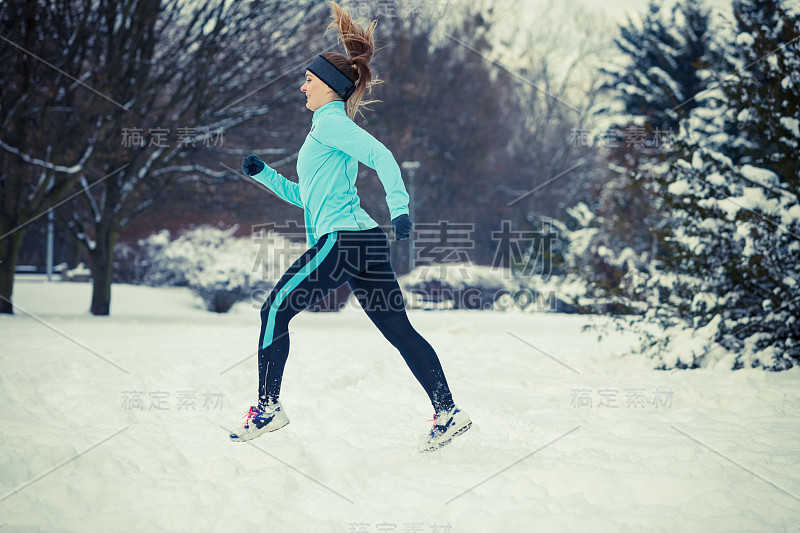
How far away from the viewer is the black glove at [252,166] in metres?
3.49

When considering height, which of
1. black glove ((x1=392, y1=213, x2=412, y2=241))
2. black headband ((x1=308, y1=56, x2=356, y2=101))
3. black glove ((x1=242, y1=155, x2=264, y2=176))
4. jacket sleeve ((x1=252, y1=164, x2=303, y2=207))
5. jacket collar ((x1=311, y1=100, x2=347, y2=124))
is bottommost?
black glove ((x1=392, y1=213, x2=412, y2=241))

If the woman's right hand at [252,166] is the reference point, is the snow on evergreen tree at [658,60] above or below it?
above

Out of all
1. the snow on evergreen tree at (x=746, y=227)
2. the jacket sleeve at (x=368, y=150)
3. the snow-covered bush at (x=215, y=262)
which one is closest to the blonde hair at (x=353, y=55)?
the jacket sleeve at (x=368, y=150)

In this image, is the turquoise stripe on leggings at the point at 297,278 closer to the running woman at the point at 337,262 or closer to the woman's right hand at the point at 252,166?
the running woman at the point at 337,262

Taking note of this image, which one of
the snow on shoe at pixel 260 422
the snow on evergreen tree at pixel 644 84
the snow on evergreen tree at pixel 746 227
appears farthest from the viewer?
the snow on evergreen tree at pixel 644 84

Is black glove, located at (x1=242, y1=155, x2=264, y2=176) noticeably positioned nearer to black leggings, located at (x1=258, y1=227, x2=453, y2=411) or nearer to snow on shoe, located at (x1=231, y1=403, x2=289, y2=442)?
black leggings, located at (x1=258, y1=227, x2=453, y2=411)

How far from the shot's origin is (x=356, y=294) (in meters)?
3.34

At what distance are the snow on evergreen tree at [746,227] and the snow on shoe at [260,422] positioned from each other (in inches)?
181

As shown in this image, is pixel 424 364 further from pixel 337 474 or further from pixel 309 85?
pixel 309 85

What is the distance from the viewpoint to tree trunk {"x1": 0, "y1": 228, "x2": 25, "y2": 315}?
1161cm

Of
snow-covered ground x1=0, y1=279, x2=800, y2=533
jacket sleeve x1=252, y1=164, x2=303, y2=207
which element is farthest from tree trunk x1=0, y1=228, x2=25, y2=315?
jacket sleeve x1=252, y1=164, x2=303, y2=207

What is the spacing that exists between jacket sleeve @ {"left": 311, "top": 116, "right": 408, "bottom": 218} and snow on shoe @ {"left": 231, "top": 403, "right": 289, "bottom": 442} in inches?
46.4

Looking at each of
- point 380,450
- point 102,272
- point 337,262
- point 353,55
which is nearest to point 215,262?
point 102,272

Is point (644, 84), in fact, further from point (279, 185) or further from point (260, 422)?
point (260, 422)
